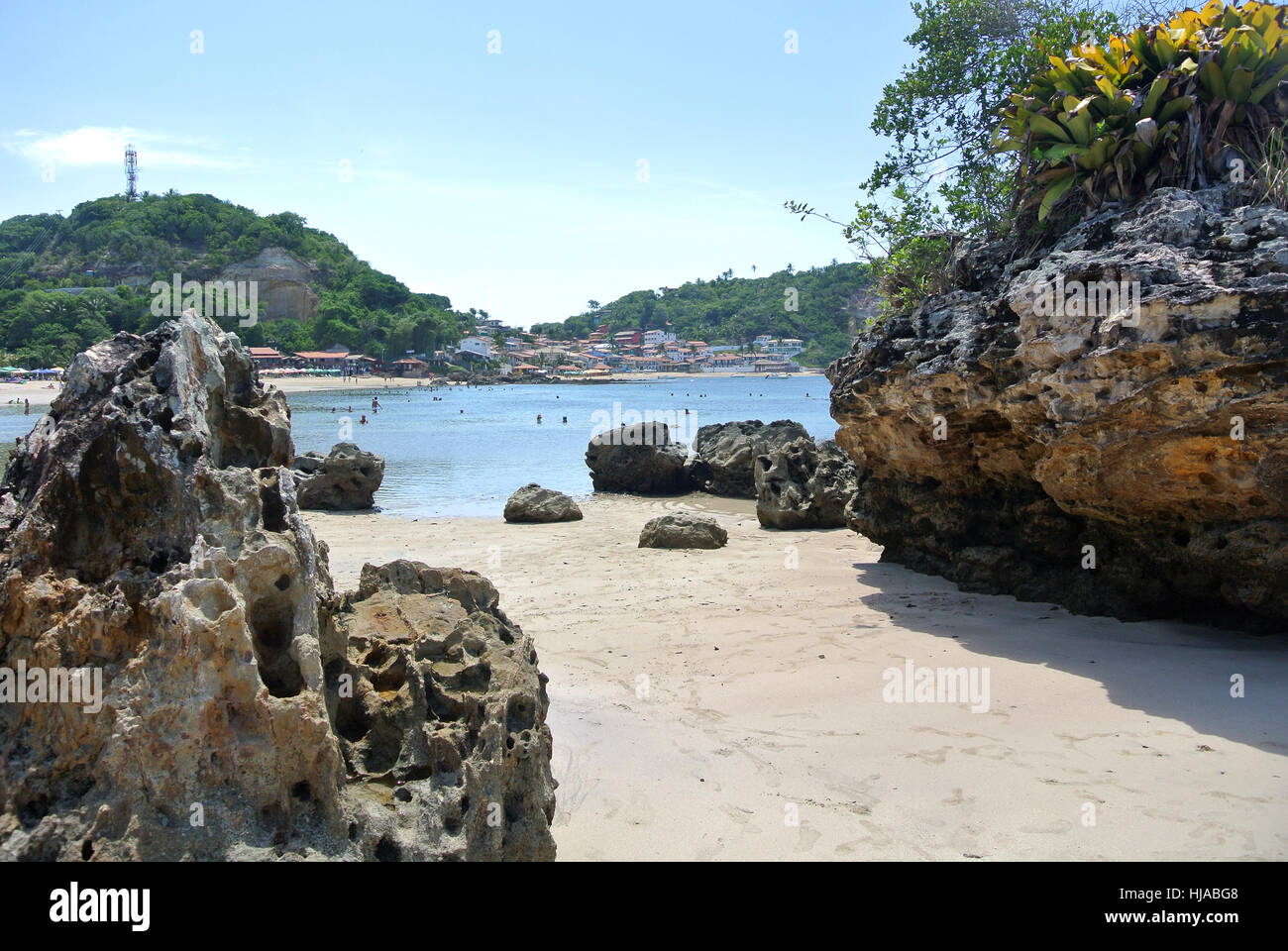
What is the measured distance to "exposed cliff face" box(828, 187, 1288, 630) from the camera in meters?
6.44

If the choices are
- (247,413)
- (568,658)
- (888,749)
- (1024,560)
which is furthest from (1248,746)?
(247,413)

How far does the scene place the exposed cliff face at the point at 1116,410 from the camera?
6441 millimetres

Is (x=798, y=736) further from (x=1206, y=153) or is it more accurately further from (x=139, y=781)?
(x=1206, y=153)

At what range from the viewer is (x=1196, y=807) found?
15.3 feet

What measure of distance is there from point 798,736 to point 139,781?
12.6 feet

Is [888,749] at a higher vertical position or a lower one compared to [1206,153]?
lower

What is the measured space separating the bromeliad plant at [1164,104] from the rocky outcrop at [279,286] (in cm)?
11369

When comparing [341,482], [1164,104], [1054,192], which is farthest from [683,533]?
[341,482]

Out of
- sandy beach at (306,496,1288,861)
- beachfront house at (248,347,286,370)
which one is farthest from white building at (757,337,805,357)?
sandy beach at (306,496,1288,861)

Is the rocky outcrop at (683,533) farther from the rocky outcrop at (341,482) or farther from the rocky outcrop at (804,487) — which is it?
the rocky outcrop at (341,482)

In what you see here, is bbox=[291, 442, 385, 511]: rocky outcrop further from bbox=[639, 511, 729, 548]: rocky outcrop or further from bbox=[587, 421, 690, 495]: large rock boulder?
bbox=[639, 511, 729, 548]: rocky outcrop

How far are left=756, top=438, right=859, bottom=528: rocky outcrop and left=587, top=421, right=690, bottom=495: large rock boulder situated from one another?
18.3ft

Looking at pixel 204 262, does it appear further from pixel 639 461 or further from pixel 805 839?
pixel 805 839

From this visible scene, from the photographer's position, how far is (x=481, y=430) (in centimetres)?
4738
